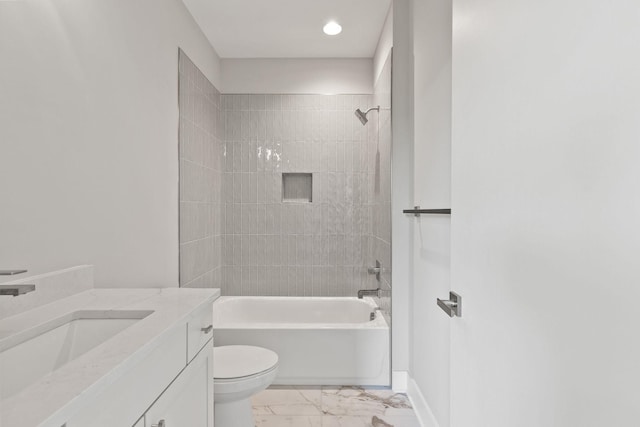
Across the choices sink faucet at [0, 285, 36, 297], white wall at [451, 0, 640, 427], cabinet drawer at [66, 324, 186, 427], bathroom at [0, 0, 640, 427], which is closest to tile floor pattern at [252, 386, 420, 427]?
bathroom at [0, 0, 640, 427]

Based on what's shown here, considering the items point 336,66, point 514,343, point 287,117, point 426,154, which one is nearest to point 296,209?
point 287,117

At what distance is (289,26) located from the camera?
9.72 feet

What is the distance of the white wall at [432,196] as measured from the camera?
68.5 inches

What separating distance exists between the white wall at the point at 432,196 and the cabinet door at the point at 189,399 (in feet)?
3.26

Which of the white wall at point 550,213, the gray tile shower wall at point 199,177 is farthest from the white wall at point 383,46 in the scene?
the white wall at point 550,213

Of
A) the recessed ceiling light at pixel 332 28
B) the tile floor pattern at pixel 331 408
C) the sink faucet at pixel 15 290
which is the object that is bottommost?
the tile floor pattern at pixel 331 408

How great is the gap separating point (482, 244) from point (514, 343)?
0.72ft

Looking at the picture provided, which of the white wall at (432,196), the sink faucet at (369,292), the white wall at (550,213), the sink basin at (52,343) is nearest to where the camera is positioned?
the white wall at (550,213)

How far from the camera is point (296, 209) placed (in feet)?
11.9

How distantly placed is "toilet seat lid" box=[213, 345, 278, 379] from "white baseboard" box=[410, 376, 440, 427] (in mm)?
828

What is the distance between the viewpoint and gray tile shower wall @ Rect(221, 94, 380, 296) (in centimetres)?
360

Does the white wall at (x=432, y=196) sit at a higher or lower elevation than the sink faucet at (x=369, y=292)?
higher

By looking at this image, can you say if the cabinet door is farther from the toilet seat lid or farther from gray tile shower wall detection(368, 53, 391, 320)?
gray tile shower wall detection(368, 53, 391, 320)

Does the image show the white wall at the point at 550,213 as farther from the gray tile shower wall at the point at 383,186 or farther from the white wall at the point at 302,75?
the white wall at the point at 302,75
